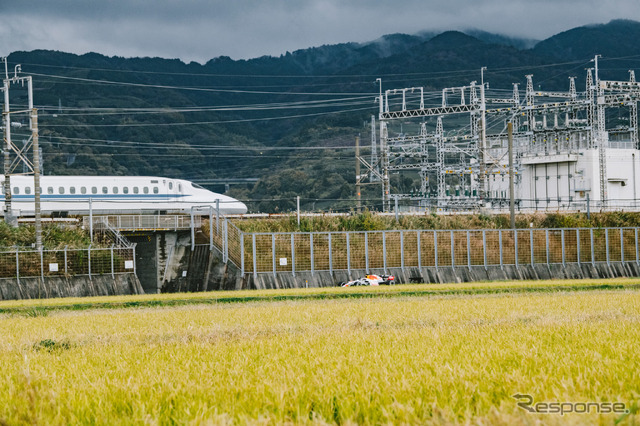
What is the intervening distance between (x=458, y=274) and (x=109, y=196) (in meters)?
27.7

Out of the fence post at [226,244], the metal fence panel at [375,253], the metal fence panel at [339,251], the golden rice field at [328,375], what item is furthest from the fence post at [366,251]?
the golden rice field at [328,375]

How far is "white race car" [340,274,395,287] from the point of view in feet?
131

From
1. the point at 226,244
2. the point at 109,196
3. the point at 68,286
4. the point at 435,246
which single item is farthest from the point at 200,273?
the point at 109,196

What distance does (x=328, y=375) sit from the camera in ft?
20.4

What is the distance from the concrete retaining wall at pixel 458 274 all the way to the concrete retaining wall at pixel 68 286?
616 cm

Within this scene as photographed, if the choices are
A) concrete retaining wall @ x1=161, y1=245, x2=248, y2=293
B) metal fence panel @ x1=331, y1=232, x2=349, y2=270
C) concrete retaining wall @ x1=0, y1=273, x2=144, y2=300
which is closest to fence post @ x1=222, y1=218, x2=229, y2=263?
concrete retaining wall @ x1=161, y1=245, x2=248, y2=293

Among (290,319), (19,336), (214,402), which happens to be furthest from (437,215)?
(214,402)

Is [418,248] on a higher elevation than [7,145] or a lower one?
lower

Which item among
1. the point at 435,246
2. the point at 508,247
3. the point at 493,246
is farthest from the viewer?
the point at 508,247

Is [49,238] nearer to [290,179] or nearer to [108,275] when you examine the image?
[108,275]

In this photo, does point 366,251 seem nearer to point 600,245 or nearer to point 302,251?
point 302,251

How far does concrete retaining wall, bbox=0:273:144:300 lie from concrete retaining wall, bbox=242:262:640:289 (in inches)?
243

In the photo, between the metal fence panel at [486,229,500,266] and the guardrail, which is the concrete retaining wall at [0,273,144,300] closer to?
the guardrail

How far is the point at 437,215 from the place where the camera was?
52000 millimetres
